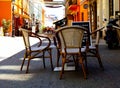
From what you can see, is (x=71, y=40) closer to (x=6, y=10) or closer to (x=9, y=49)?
(x=9, y=49)

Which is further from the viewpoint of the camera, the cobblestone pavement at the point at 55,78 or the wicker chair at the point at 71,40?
the wicker chair at the point at 71,40

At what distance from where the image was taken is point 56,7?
90.4m

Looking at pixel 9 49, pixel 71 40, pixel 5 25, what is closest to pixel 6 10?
pixel 5 25

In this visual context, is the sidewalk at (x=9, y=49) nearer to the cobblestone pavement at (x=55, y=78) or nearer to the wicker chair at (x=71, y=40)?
the cobblestone pavement at (x=55, y=78)

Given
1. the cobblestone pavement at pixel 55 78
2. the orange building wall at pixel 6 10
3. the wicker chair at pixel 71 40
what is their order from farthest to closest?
the orange building wall at pixel 6 10, the wicker chair at pixel 71 40, the cobblestone pavement at pixel 55 78

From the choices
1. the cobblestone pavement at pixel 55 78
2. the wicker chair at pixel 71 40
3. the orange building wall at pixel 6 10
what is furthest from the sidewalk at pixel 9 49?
the orange building wall at pixel 6 10

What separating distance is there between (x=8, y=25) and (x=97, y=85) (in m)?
32.6

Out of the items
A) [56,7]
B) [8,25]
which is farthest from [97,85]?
[56,7]

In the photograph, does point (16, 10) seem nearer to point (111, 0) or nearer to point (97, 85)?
point (111, 0)

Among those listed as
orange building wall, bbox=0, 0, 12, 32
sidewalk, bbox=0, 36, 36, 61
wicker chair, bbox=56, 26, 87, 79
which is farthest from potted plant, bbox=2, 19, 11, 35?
wicker chair, bbox=56, 26, 87, 79

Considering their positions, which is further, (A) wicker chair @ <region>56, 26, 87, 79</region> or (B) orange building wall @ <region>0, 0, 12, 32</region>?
(B) orange building wall @ <region>0, 0, 12, 32</region>

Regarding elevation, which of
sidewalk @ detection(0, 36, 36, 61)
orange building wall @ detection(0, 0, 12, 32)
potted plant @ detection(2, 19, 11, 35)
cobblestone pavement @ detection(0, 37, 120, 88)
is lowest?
sidewalk @ detection(0, 36, 36, 61)

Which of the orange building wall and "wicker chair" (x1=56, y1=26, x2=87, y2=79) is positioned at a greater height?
the orange building wall

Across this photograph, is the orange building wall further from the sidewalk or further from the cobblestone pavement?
the cobblestone pavement
